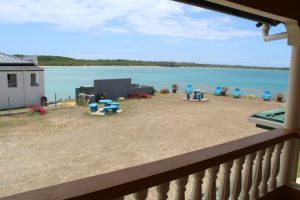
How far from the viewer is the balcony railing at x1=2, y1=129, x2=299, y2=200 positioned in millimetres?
1012

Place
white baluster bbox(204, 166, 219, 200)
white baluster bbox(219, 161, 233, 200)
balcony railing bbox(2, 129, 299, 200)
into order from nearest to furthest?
balcony railing bbox(2, 129, 299, 200)
white baluster bbox(204, 166, 219, 200)
white baluster bbox(219, 161, 233, 200)

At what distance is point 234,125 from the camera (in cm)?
1049

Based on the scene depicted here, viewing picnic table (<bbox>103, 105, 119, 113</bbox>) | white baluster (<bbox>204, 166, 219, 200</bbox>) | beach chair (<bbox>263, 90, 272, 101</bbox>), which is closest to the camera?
white baluster (<bbox>204, 166, 219, 200</bbox>)

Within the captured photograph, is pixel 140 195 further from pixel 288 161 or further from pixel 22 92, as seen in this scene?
pixel 22 92

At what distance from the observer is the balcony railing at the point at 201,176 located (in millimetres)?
1012

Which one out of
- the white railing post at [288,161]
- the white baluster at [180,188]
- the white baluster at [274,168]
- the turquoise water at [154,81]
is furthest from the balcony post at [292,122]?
the turquoise water at [154,81]

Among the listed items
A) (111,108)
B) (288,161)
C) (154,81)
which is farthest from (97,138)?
(154,81)

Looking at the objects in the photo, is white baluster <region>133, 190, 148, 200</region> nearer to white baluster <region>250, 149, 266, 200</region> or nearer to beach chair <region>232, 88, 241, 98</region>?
white baluster <region>250, 149, 266, 200</region>

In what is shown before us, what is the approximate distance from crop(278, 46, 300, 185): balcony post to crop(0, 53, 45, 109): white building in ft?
44.4

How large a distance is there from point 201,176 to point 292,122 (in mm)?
1288

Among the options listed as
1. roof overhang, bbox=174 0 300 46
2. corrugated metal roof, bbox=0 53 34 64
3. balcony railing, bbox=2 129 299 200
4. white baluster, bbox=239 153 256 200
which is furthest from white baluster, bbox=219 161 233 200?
corrugated metal roof, bbox=0 53 34 64

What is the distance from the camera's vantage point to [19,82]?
535 inches

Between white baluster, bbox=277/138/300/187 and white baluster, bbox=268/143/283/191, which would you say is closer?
white baluster, bbox=268/143/283/191

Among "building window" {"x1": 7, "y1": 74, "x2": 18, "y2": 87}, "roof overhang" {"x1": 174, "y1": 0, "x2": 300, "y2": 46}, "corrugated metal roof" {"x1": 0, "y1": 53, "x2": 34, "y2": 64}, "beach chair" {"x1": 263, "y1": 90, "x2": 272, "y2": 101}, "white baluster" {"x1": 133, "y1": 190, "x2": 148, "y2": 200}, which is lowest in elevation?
"beach chair" {"x1": 263, "y1": 90, "x2": 272, "y2": 101}
